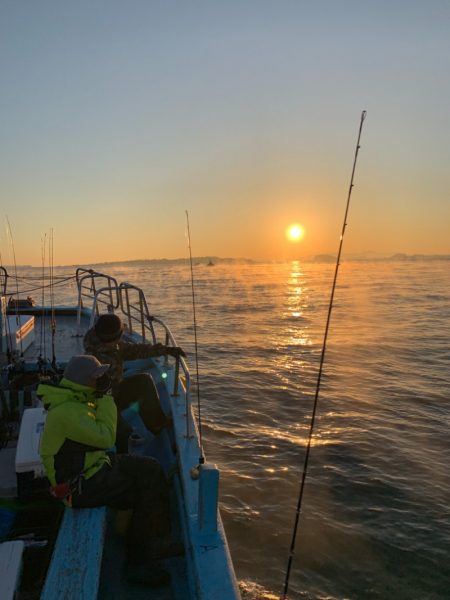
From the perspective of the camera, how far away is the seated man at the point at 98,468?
128 inches

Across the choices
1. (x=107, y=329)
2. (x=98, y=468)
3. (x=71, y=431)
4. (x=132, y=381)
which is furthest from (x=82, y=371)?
(x=132, y=381)

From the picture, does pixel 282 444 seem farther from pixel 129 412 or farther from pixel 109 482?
pixel 109 482

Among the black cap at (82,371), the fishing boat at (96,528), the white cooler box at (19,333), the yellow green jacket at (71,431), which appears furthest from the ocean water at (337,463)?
the white cooler box at (19,333)

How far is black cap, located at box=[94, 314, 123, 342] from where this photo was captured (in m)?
4.80

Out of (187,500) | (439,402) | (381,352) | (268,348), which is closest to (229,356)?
(268,348)

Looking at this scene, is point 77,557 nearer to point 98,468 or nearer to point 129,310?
point 98,468

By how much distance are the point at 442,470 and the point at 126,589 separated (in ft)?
18.7

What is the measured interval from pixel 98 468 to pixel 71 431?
0.45 metres

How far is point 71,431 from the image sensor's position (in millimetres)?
3234

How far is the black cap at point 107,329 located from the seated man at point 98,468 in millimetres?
1387

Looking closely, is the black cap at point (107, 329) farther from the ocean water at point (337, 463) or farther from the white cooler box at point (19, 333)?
the white cooler box at point (19, 333)

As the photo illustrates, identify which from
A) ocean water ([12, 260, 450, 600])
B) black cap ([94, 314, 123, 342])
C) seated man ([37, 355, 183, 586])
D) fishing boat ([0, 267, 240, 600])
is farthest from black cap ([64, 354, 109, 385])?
ocean water ([12, 260, 450, 600])

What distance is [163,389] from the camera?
6520 mm

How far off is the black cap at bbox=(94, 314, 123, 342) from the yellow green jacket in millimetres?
1445
